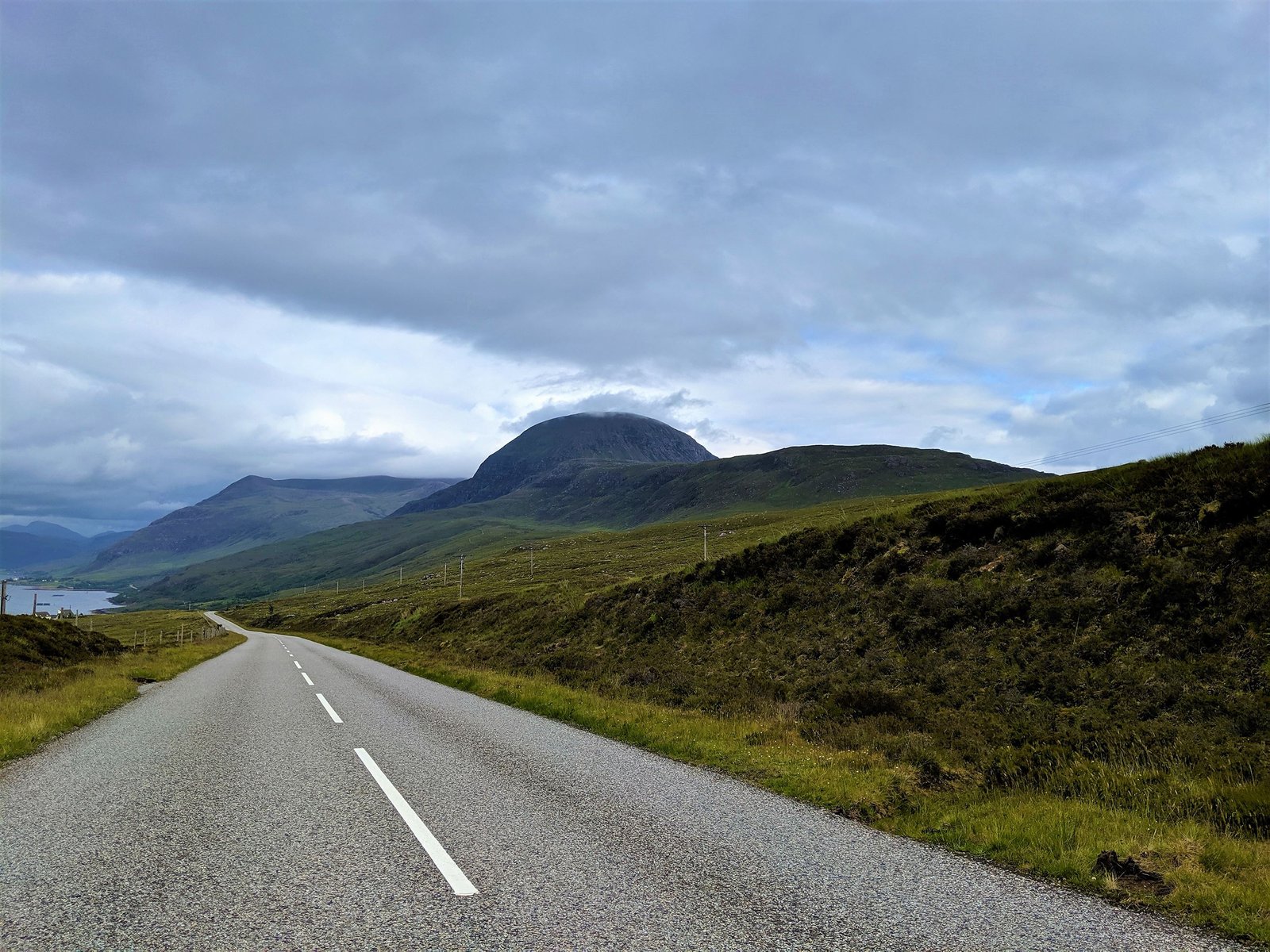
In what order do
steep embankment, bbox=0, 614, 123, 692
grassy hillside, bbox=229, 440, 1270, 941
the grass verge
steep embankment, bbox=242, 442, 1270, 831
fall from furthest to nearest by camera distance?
steep embankment, bbox=0, 614, 123, 692, steep embankment, bbox=242, 442, 1270, 831, grassy hillside, bbox=229, 440, 1270, 941, the grass verge

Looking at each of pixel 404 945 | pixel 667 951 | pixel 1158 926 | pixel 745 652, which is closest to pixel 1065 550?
pixel 745 652

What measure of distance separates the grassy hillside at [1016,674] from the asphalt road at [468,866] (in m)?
1.22

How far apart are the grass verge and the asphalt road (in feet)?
1.44

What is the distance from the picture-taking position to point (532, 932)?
498 centimetres

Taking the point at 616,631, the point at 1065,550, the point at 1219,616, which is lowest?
the point at 616,631

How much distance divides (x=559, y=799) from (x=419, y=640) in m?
47.3

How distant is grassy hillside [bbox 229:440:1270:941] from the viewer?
7.73 meters

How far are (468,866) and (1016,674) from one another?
475 inches

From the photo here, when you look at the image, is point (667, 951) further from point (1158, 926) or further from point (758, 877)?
point (1158, 926)

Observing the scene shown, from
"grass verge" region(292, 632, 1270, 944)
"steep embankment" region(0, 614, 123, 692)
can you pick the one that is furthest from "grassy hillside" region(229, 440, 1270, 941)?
"steep embankment" region(0, 614, 123, 692)

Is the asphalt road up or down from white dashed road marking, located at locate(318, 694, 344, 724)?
up

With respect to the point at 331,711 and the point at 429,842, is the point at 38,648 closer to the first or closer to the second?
the point at 331,711

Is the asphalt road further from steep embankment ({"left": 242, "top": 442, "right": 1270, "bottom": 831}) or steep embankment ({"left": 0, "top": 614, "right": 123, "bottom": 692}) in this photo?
steep embankment ({"left": 0, "top": 614, "right": 123, "bottom": 692})

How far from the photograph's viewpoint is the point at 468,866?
6.28 m
